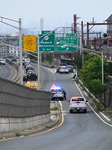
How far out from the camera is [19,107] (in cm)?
2611

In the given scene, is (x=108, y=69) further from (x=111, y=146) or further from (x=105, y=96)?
(x=111, y=146)

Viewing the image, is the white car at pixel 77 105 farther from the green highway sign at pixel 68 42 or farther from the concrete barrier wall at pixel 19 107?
the green highway sign at pixel 68 42

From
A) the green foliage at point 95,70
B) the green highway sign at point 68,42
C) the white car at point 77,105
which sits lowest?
the white car at point 77,105

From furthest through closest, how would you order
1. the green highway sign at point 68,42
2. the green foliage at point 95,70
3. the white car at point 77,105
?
the green highway sign at point 68,42 → the green foliage at point 95,70 → the white car at point 77,105

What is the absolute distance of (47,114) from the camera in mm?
36594

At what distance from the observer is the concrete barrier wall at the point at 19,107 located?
22.7 m

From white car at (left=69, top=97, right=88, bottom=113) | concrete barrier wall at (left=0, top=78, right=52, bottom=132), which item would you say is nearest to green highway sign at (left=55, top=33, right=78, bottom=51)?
white car at (left=69, top=97, right=88, bottom=113)

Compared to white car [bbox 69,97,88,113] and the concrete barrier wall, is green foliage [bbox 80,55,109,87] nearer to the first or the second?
white car [bbox 69,97,88,113]

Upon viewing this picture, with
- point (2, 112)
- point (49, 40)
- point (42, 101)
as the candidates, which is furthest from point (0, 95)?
point (49, 40)

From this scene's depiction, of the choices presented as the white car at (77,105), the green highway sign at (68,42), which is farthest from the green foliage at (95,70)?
the white car at (77,105)

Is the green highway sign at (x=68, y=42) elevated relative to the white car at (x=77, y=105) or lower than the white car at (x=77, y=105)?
elevated

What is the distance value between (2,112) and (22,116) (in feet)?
14.4

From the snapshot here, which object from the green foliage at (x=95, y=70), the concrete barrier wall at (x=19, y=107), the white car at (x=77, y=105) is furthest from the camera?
the green foliage at (x=95, y=70)

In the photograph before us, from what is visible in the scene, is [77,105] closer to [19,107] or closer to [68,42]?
[68,42]
